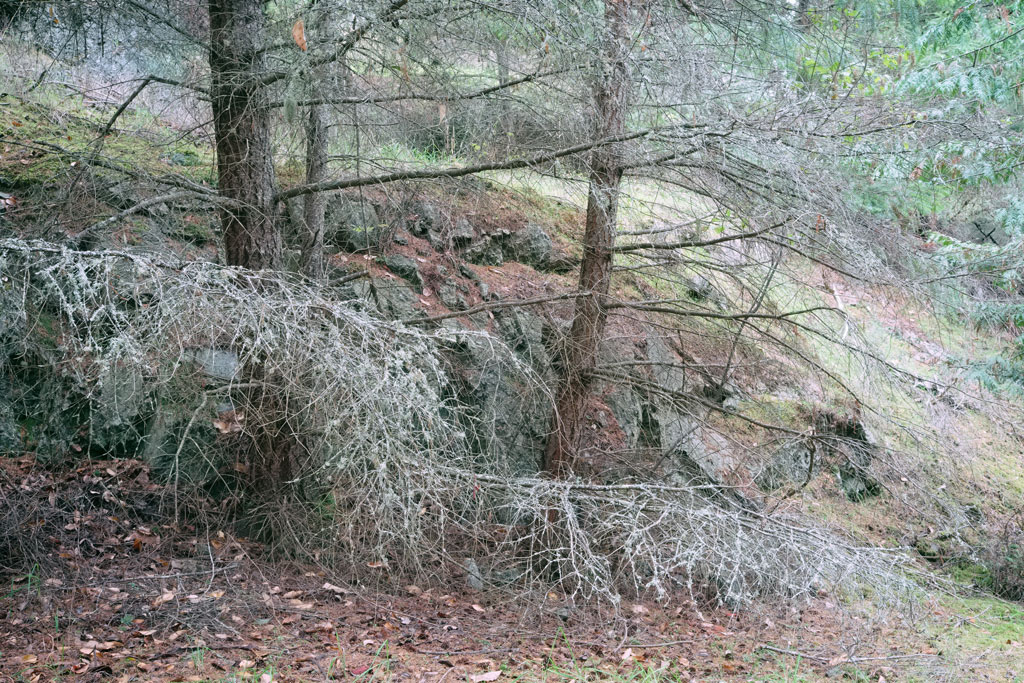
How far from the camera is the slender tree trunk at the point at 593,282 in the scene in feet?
21.7

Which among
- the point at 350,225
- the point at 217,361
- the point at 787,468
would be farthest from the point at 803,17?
the point at 217,361

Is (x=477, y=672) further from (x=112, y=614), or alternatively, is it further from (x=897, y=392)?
(x=897, y=392)

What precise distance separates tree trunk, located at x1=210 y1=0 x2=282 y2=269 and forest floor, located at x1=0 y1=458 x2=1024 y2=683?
7.00ft

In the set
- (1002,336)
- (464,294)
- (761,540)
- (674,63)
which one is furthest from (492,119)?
(1002,336)

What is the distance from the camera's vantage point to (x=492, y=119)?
640 cm

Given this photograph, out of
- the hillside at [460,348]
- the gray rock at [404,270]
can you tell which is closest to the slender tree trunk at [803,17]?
the hillside at [460,348]

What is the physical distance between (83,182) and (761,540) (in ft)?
19.5

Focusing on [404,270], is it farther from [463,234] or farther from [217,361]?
[217,361]

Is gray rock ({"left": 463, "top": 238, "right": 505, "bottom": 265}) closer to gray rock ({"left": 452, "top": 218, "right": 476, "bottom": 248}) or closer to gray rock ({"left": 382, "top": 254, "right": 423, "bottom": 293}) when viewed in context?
gray rock ({"left": 452, "top": 218, "right": 476, "bottom": 248})

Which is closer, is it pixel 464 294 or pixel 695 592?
pixel 695 592

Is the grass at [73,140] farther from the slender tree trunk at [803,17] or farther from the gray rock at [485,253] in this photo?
the slender tree trunk at [803,17]

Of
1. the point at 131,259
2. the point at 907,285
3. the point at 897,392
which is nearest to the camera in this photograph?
the point at 131,259

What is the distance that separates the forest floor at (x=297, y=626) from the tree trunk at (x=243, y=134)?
84.1 inches

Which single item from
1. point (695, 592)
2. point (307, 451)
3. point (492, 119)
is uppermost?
point (492, 119)
